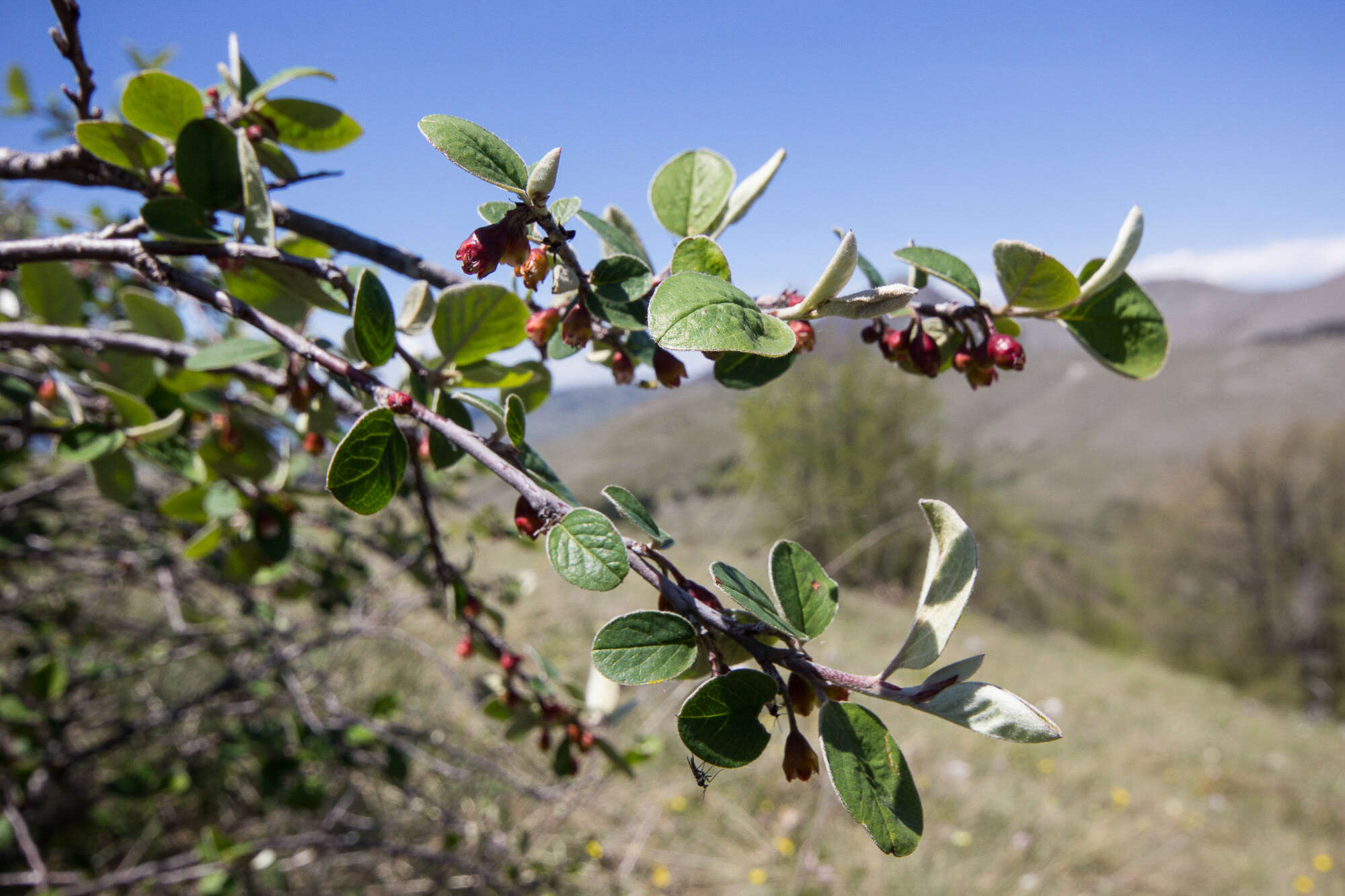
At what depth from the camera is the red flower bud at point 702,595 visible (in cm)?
51

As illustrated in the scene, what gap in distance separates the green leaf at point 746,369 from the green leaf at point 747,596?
0.69 ft

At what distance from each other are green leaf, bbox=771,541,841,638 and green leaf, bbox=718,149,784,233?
0.34m

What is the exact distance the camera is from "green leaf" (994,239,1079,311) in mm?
574

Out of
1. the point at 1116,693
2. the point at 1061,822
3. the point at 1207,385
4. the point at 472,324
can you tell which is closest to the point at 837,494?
the point at 1116,693

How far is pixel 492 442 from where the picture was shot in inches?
22.2

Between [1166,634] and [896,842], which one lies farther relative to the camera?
[1166,634]

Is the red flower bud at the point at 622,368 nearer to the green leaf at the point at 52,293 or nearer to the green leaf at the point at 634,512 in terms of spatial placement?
the green leaf at the point at 634,512

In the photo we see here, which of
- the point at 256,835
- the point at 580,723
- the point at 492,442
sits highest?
the point at 492,442

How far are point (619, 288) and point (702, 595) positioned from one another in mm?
258

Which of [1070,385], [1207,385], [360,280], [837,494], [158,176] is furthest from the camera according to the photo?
[1070,385]

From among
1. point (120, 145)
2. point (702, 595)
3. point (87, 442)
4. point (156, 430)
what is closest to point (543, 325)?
point (702, 595)

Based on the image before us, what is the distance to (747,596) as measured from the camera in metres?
0.44

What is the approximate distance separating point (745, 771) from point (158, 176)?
139 inches

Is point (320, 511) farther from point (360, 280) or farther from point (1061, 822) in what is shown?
point (1061, 822)
